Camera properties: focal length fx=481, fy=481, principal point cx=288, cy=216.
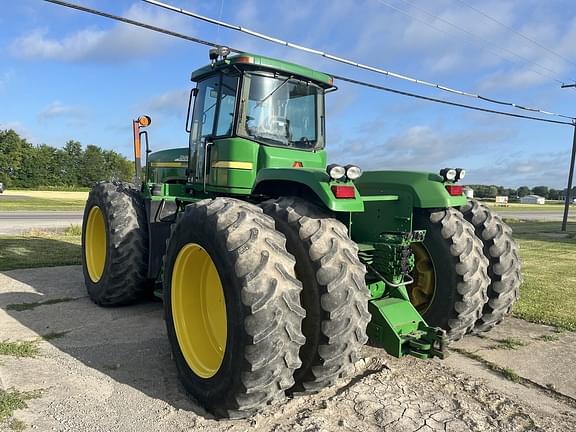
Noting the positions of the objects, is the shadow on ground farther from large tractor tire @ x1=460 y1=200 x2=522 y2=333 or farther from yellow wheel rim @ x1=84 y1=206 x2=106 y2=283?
Result: large tractor tire @ x1=460 y1=200 x2=522 y2=333

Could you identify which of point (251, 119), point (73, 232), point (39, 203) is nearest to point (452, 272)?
point (251, 119)

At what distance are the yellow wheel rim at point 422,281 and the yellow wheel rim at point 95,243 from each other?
14.4ft

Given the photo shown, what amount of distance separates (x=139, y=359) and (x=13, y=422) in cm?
131

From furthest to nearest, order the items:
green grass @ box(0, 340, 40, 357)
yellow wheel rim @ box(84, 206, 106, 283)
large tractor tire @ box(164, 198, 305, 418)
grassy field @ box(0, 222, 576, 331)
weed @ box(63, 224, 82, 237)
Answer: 1. weed @ box(63, 224, 82, 237)
2. yellow wheel rim @ box(84, 206, 106, 283)
3. grassy field @ box(0, 222, 576, 331)
4. green grass @ box(0, 340, 40, 357)
5. large tractor tire @ box(164, 198, 305, 418)

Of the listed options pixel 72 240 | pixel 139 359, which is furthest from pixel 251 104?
pixel 72 240

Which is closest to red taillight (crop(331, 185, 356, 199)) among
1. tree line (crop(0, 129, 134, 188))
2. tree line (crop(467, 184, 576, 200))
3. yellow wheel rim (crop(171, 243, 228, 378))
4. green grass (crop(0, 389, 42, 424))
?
yellow wheel rim (crop(171, 243, 228, 378))

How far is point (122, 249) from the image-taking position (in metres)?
5.92

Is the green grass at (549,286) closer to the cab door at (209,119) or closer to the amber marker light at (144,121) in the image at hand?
the cab door at (209,119)

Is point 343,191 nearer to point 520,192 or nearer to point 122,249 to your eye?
point 122,249

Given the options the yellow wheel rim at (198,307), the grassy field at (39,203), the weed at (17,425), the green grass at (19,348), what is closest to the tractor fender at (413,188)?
the yellow wheel rim at (198,307)

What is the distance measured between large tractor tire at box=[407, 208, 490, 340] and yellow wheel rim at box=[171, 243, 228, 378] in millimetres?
2153

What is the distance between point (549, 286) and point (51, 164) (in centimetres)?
8281

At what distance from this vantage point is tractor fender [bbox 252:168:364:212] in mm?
3623

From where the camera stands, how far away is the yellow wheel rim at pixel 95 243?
696cm
